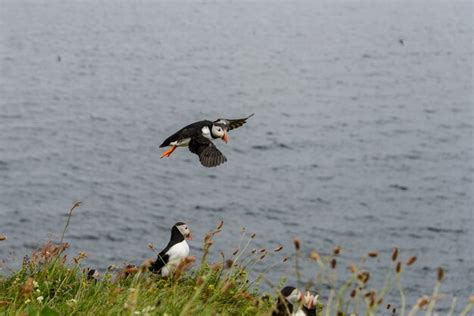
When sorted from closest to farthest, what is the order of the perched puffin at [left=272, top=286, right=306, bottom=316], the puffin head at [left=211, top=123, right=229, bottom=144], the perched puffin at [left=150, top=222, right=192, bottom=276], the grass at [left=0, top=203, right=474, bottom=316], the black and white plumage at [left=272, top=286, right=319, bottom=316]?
the black and white plumage at [left=272, top=286, right=319, bottom=316] < the perched puffin at [left=272, top=286, right=306, bottom=316] < the grass at [left=0, top=203, right=474, bottom=316] < the perched puffin at [left=150, top=222, right=192, bottom=276] < the puffin head at [left=211, top=123, right=229, bottom=144]

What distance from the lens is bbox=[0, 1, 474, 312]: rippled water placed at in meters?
38.0

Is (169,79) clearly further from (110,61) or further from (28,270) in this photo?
(28,270)

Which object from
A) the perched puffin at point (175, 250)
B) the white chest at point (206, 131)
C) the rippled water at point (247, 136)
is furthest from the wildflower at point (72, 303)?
the rippled water at point (247, 136)

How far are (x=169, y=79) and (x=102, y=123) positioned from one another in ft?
45.1

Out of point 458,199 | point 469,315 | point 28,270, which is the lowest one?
point 458,199

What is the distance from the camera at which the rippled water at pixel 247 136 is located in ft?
125

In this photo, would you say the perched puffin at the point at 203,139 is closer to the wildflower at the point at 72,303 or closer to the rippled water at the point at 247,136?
the wildflower at the point at 72,303

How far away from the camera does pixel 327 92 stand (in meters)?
69.1

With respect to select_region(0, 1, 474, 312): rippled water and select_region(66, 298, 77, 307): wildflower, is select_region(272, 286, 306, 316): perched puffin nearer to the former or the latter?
select_region(66, 298, 77, 307): wildflower

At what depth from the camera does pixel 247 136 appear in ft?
177

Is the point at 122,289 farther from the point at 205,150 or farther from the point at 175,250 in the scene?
the point at 205,150

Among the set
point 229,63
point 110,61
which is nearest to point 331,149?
point 229,63

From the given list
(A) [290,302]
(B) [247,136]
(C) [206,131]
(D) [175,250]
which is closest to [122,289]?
(A) [290,302]

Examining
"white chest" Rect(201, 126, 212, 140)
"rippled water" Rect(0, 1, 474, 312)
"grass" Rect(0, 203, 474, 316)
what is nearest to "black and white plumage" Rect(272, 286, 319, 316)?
"grass" Rect(0, 203, 474, 316)
